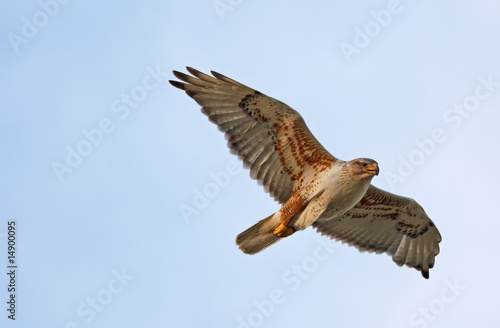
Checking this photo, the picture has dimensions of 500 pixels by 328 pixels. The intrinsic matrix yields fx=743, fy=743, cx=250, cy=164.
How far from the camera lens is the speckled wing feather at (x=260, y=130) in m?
12.0

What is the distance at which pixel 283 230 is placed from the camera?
1195cm

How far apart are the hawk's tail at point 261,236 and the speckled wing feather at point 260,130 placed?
51cm

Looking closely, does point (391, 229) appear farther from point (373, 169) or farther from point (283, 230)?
point (283, 230)

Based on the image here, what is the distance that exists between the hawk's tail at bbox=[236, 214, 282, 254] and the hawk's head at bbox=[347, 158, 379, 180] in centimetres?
149

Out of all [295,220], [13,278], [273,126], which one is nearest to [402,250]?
[295,220]

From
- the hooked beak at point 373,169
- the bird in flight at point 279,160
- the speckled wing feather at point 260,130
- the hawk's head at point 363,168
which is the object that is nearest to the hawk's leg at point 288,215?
the bird in flight at point 279,160

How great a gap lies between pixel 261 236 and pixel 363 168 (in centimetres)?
200

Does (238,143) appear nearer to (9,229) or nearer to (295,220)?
(295,220)

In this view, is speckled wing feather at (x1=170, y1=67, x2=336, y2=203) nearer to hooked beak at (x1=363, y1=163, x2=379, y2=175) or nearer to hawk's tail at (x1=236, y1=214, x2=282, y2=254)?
hawk's tail at (x1=236, y1=214, x2=282, y2=254)

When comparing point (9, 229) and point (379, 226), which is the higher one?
point (9, 229)

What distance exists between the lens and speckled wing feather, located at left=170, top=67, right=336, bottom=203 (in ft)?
39.3

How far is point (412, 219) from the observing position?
13398 mm

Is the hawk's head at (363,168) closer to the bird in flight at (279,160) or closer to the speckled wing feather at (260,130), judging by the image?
the bird in flight at (279,160)

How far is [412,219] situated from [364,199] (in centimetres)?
110
